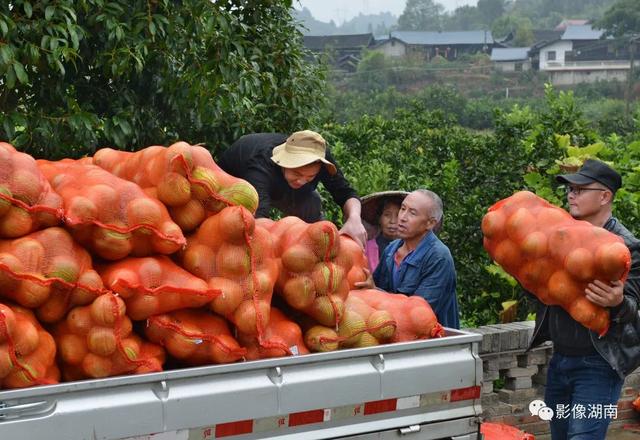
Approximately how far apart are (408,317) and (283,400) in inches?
37.5

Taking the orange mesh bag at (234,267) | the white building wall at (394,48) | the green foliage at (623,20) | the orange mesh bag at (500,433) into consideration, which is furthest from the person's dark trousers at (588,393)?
the white building wall at (394,48)

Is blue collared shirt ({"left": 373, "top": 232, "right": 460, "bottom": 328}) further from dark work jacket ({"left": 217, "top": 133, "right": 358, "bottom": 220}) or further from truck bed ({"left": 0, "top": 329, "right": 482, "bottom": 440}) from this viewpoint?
dark work jacket ({"left": 217, "top": 133, "right": 358, "bottom": 220})

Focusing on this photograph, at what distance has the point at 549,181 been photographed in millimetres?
9125

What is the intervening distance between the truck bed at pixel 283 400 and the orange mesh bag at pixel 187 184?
0.70 metres

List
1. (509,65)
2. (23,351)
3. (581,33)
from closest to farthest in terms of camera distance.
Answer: (23,351) < (509,65) < (581,33)

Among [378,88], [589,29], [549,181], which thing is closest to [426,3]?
[589,29]

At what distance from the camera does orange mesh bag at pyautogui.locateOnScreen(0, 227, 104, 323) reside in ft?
12.4

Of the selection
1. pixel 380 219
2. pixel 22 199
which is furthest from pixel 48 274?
pixel 380 219

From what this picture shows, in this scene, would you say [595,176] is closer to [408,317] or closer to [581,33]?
[408,317]

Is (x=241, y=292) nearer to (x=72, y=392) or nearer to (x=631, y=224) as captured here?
(x=72, y=392)

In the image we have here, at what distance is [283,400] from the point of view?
4066 mm

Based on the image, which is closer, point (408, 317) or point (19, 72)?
point (408, 317)

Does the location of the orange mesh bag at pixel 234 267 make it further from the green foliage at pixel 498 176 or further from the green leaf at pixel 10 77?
the green foliage at pixel 498 176

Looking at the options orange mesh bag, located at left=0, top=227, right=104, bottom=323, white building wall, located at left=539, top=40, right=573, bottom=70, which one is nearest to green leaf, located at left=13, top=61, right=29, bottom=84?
orange mesh bag, located at left=0, top=227, right=104, bottom=323
